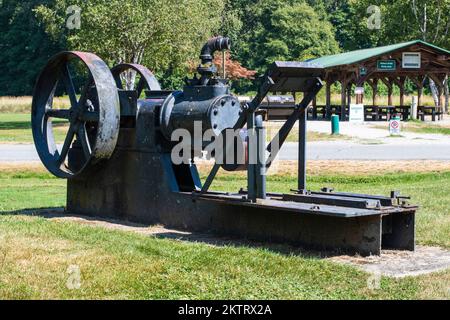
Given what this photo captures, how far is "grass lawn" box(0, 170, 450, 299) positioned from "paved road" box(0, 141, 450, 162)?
11.1m

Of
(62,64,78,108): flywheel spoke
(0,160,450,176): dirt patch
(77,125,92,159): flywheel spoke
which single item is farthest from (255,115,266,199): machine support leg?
(0,160,450,176): dirt patch

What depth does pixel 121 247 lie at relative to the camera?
7492 mm

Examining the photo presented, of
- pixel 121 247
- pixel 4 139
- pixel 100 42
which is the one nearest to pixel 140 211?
pixel 121 247

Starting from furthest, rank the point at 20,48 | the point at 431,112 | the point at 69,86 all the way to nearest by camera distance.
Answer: the point at 20,48 < the point at 431,112 < the point at 69,86

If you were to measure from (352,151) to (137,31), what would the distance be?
16773 millimetres

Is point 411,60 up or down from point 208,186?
up

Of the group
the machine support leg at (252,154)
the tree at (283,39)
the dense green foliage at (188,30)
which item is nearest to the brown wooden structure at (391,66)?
the dense green foliage at (188,30)

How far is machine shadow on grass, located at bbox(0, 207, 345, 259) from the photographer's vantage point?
7422 millimetres

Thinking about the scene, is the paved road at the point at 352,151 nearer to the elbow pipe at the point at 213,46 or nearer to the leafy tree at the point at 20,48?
the elbow pipe at the point at 213,46

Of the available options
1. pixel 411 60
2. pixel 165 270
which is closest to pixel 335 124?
pixel 411 60

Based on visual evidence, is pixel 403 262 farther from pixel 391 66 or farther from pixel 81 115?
pixel 391 66

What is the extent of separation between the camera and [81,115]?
31.3 ft
